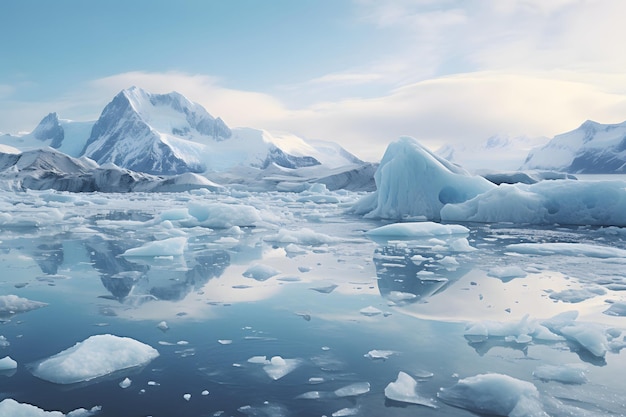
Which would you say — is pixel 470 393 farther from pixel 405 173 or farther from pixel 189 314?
pixel 405 173

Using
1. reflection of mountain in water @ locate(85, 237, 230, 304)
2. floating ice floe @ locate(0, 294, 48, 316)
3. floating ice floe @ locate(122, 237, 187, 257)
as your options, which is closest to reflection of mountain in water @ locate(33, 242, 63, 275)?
reflection of mountain in water @ locate(85, 237, 230, 304)

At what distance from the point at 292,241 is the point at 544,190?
8884 mm

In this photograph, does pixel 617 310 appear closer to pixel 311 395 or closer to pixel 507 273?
pixel 507 273

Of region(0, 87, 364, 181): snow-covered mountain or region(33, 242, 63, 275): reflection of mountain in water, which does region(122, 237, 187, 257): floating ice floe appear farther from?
region(0, 87, 364, 181): snow-covered mountain

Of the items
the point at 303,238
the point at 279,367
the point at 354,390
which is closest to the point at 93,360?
the point at 279,367

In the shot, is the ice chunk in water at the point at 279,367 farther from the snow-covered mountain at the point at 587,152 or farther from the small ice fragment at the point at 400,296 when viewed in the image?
the snow-covered mountain at the point at 587,152

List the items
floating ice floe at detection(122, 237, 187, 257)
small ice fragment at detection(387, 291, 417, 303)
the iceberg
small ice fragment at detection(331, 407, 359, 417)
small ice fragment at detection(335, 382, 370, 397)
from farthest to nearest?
the iceberg → floating ice floe at detection(122, 237, 187, 257) → small ice fragment at detection(387, 291, 417, 303) → small ice fragment at detection(335, 382, 370, 397) → small ice fragment at detection(331, 407, 359, 417)

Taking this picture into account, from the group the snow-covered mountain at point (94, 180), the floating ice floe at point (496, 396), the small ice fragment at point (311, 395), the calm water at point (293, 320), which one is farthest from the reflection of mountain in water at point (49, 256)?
the snow-covered mountain at point (94, 180)

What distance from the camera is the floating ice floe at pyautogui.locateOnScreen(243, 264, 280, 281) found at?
22.6 feet

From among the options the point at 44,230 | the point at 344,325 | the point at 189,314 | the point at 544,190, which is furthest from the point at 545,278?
the point at 44,230

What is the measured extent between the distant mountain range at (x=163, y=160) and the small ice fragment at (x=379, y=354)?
41.7m

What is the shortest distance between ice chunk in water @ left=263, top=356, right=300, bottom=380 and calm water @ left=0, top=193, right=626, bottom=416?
2.1 inches

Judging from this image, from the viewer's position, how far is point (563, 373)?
3.45 m

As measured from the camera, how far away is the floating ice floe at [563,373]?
11.1 feet
